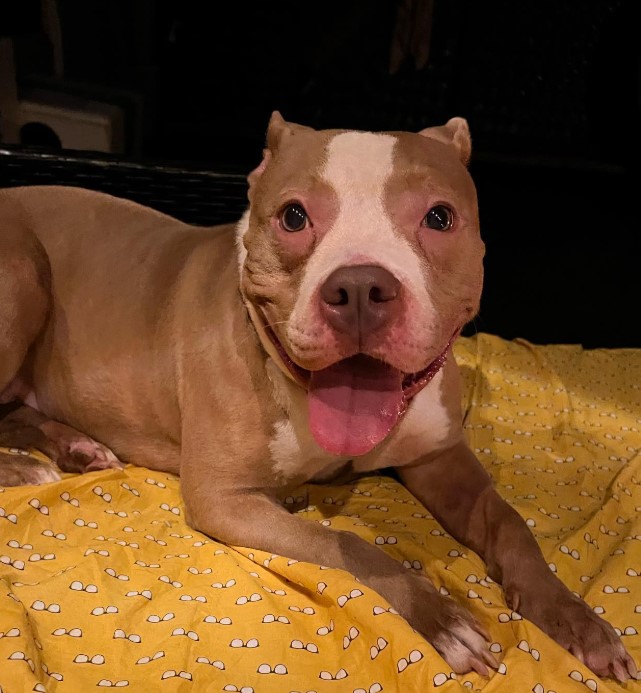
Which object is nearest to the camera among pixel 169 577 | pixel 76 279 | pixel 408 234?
pixel 408 234

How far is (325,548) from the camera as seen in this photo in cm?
156

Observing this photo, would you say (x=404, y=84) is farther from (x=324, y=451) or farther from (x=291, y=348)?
(x=291, y=348)

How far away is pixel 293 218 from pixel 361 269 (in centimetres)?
26

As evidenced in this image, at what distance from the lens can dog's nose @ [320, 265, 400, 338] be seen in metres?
1.25

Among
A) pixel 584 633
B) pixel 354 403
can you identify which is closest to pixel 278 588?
pixel 354 403

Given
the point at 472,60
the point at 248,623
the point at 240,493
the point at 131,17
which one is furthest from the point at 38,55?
the point at 248,623

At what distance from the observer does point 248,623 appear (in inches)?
58.3

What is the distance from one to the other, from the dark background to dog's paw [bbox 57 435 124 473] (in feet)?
7.55

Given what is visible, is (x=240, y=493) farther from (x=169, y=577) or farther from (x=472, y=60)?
(x=472, y=60)

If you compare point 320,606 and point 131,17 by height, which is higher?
point 131,17

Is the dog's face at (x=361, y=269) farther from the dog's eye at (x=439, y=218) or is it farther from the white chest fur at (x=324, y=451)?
the white chest fur at (x=324, y=451)

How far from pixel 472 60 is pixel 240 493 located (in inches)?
133

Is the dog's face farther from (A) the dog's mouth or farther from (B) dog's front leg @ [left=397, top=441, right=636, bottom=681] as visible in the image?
(B) dog's front leg @ [left=397, top=441, right=636, bottom=681]

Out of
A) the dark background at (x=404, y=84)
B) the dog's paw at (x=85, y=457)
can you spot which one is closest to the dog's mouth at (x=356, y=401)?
the dog's paw at (x=85, y=457)
